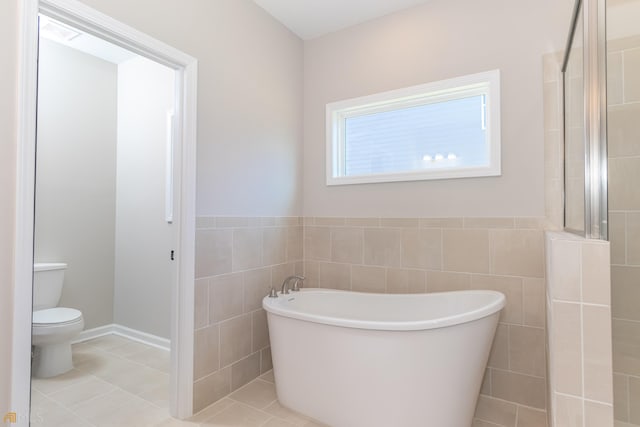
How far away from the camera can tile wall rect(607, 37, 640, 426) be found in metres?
1.33

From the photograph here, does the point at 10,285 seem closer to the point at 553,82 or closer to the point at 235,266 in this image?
the point at 235,266

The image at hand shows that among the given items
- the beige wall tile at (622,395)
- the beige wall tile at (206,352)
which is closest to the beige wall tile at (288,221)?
the beige wall tile at (206,352)

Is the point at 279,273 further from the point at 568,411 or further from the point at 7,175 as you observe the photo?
the point at 568,411

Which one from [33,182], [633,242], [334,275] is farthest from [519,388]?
[33,182]

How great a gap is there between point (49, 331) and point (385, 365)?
233cm

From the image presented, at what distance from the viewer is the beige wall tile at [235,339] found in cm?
208

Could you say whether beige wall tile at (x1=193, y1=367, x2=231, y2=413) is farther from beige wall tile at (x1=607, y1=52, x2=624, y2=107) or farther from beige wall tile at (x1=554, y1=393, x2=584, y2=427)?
beige wall tile at (x1=607, y1=52, x2=624, y2=107)

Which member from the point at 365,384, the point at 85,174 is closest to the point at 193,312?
the point at 365,384

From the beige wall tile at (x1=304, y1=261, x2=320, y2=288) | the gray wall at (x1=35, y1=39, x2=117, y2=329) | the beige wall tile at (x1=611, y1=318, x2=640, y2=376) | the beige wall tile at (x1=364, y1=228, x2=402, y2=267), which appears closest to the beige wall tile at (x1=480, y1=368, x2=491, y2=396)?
the beige wall tile at (x1=611, y1=318, x2=640, y2=376)

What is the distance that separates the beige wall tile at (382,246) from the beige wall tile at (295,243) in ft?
2.03

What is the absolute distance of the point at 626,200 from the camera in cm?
149

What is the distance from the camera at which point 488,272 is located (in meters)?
2.07

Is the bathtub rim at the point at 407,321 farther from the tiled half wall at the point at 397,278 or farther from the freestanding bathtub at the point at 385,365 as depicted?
the tiled half wall at the point at 397,278

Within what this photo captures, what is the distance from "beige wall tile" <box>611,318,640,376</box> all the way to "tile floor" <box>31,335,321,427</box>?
1477 millimetres
